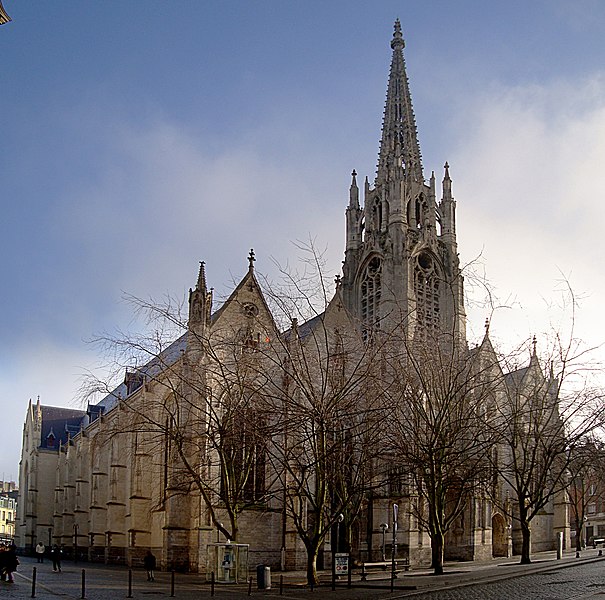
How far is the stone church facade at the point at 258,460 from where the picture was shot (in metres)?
35.6

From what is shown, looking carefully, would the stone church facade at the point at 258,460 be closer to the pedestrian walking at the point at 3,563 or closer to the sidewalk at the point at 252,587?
the sidewalk at the point at 252,587

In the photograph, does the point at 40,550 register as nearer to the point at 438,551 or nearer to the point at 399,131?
the point at 438,551

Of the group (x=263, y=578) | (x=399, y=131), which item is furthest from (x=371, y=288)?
(x=263, y=578)

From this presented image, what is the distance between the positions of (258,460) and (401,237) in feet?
91.9

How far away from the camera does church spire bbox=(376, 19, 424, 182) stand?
2420 inches

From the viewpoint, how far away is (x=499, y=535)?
50.7 m

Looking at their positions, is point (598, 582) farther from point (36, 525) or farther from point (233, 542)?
point (36, 525)

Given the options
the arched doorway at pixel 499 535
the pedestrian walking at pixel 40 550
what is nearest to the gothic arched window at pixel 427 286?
the arched doorway at pixel 499 535

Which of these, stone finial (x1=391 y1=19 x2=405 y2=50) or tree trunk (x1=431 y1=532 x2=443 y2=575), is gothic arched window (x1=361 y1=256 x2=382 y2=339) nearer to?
stone finial (x1=391 y1=19 x2=405 y2=50)

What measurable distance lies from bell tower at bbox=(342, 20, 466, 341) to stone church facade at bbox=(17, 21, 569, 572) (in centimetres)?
10

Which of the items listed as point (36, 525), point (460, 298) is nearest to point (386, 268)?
point (460, 298)

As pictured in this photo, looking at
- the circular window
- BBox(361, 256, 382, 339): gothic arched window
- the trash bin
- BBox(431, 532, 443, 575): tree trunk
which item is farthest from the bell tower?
the trash bin

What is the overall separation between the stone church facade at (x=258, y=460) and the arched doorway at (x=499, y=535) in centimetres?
9

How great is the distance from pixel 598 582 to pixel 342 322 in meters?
23.1
